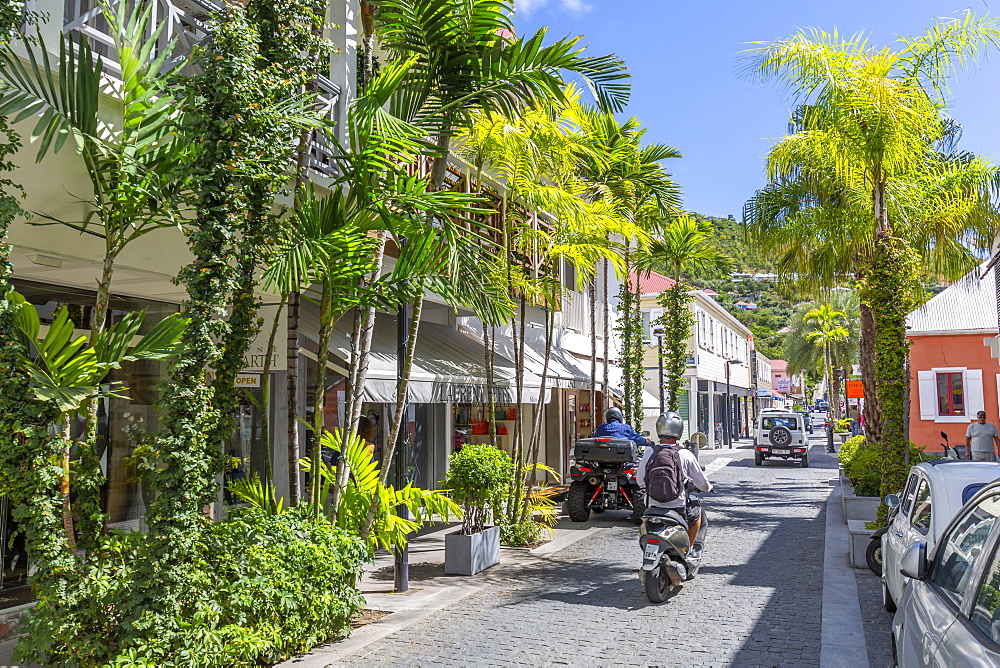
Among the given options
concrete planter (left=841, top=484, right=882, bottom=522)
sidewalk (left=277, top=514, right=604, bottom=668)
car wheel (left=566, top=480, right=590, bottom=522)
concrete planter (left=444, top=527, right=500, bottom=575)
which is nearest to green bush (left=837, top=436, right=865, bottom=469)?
concrete planter (left=841, top=484, right=882, bottom=522)

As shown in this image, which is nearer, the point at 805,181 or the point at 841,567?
the point at 841,567

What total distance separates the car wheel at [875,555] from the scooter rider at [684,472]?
232 centimetres

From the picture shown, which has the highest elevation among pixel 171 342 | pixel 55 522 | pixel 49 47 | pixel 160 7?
pixel 160 7

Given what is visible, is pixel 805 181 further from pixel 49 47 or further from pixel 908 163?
pixel 49 47

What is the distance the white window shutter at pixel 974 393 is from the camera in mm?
28500

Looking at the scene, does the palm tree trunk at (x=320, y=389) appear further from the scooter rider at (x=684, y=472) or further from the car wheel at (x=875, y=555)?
the car wheel at (x=875, y=555)

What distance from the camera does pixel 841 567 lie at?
9562mm

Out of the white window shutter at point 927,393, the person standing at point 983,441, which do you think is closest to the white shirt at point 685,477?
the person standing at point 983,441

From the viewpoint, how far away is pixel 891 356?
10805mm

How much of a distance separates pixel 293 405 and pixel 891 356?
26.3ft

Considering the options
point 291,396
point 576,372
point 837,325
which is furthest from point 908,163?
point 837,325

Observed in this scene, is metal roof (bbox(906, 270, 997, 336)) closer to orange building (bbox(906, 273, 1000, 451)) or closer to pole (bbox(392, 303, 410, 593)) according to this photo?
orange building (bbox(906, 273, 1000, 451))

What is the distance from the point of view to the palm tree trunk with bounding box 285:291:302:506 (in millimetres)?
6609

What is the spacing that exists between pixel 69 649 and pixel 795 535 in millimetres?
10417
